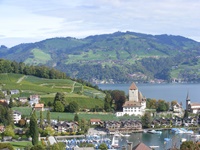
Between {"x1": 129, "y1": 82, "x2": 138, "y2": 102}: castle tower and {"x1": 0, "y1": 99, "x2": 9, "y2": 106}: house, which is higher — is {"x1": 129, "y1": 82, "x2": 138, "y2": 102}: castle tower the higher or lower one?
the higher one

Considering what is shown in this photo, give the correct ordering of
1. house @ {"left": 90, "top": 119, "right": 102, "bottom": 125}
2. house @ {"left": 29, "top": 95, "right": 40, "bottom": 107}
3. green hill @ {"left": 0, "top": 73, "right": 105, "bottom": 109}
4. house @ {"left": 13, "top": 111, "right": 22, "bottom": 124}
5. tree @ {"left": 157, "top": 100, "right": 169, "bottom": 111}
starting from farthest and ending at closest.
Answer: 1. green hill @ {"left": 0, "top": 73, "right": 105, "bottom": 109}
2. tree @ {"left": 157, "top": 100, "right": 169, "bottom": 111}
3. house @ {"left": 29, "top": 95, "right": 40, "bottom": 107}
4. house @ {"left": 90, "top": 119, "right": 102, "bottom": 125}
5. house @ {"left": 13, "top": 111, "right": 22, "bottom": 124}

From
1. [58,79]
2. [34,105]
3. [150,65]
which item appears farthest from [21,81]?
[150,65]

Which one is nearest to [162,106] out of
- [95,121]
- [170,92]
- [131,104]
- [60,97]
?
[131,104]

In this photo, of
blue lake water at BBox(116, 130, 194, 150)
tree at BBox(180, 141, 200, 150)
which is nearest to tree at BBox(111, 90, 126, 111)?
blue lake water at BBox(116, 130, 194, 150)

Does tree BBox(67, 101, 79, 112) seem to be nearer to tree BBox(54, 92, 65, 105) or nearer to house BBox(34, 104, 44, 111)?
tree BBox(54, 92, 65, 105)

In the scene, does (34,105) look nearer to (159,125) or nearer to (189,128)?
(159,125)

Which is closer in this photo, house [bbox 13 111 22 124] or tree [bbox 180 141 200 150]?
tree [bbox 180 141 200 150]

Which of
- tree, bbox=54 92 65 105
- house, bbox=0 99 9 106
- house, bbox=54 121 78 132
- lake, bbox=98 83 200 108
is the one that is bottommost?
house, bbox=54 121 78 132
